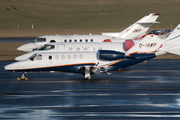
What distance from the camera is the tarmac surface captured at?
66.7 feet

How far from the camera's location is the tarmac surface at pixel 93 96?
20328mm

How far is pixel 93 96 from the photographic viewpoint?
24516 millimetres

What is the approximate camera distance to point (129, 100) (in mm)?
23328

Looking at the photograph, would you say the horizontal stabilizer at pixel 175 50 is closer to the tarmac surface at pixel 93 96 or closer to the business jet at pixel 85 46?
the tarmac surface at pixel 93 96

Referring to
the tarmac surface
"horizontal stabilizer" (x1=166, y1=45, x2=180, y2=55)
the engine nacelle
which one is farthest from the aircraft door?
"horizontal stabilizer" (x1=166, y1=45, x2=180, y2=55)

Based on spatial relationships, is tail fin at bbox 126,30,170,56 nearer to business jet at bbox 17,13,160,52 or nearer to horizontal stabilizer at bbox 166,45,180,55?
horizontal stabilizer at bbox 166,45,180,55

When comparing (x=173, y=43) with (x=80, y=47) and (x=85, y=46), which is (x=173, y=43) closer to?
(x=85, y=46)

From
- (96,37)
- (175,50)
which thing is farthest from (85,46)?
(175,50)

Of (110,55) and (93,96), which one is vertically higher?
(110,55)

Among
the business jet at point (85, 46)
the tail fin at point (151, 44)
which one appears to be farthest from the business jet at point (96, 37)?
the tail fin at point (151, 44)

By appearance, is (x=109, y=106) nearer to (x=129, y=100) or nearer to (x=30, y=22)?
(x=129, y=100)

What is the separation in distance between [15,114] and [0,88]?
7866mm

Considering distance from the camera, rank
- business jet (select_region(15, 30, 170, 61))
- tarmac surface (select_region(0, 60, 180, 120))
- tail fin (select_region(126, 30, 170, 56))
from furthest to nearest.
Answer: business jet (select_region(15, 30, 170, 61)), tail fin (select_region(126, 30, 170, 56)), tarmac surface (select_region(0, 60, 180, 120))

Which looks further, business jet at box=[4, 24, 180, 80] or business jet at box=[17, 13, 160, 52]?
business jet at box=[17, 13, 160, 52]
